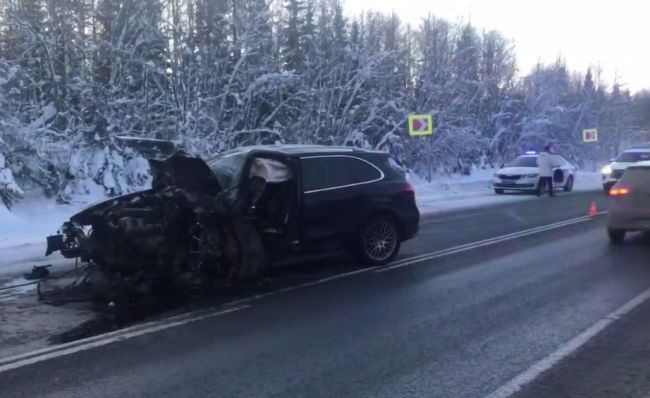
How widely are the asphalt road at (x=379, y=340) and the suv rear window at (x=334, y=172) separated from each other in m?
1.27

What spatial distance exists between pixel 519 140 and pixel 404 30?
412 inches

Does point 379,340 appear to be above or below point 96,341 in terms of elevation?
below

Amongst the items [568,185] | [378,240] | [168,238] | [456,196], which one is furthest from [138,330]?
[568,185]

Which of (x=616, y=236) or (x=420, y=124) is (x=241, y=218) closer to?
(x=616, y=236)

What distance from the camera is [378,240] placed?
910cm

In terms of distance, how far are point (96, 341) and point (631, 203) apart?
8962 millimetres

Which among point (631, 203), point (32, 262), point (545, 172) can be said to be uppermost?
point (545, 172)

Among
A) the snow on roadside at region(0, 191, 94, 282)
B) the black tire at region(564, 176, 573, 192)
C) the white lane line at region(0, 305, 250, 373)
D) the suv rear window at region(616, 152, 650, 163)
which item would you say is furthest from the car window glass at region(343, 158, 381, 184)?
the black tire at region(564, 176, 573, 192)

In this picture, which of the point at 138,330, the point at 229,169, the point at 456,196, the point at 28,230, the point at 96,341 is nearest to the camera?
the point at 96,341

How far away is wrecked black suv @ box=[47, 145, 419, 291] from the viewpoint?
698cm

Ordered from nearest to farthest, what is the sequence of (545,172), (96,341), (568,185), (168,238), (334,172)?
1. (96,341)
2. (168,238)
3. (334,172)
4. (545,172)
5. (568,185)

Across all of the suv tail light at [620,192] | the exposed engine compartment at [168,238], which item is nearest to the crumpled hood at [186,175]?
the exposed engine compartment at [168,238]

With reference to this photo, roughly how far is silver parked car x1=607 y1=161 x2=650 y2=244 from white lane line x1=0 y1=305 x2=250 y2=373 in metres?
7.47

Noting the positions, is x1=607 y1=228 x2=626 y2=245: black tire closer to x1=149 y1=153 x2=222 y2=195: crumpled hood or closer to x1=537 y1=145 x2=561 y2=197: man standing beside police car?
x1=149 y1=153 x2=222 y2=195: crumpled hood
